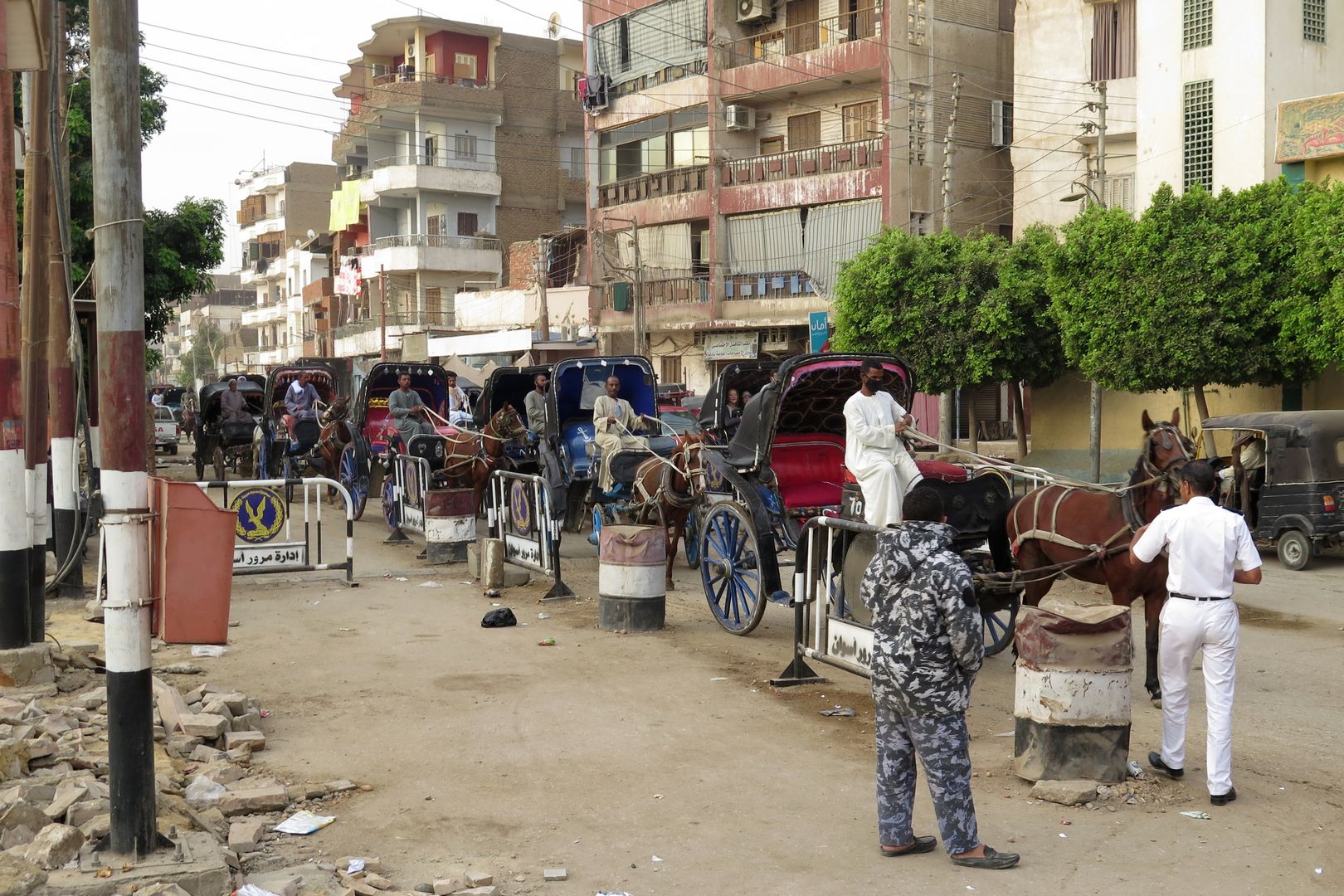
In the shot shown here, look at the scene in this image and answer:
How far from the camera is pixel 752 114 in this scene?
39.8m

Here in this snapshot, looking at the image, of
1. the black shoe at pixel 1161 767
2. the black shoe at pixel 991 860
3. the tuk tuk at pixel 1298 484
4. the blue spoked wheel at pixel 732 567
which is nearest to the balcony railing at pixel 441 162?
the tuk tuk at pixel 1298 484

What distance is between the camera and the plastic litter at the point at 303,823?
6.24 m

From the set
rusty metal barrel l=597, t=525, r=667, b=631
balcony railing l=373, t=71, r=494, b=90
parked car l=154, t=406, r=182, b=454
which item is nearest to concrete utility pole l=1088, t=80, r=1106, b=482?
rusty metal barrel l=597, t=525, r=667, b=631

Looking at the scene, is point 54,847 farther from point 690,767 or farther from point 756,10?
point 756,10

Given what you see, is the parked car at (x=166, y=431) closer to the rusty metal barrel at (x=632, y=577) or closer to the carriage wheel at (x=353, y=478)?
the carriage wheel at (x=353, y=478)

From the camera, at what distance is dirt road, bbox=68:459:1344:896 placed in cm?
573

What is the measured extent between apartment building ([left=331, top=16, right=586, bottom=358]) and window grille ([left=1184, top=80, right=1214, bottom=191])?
1369 inches

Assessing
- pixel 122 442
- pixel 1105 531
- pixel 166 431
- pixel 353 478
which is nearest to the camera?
pixel 122 442

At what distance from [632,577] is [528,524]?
2757 millimetres

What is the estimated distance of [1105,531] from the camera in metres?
9.10

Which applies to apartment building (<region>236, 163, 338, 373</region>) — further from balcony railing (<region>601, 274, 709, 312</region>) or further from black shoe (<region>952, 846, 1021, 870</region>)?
black shoe (<region>952, 846, 1021, 870</region>)

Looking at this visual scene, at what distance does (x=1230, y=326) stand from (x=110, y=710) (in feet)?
65.4

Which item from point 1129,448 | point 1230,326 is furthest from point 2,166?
point 1129,448

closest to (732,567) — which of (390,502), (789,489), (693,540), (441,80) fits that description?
(789,489)
